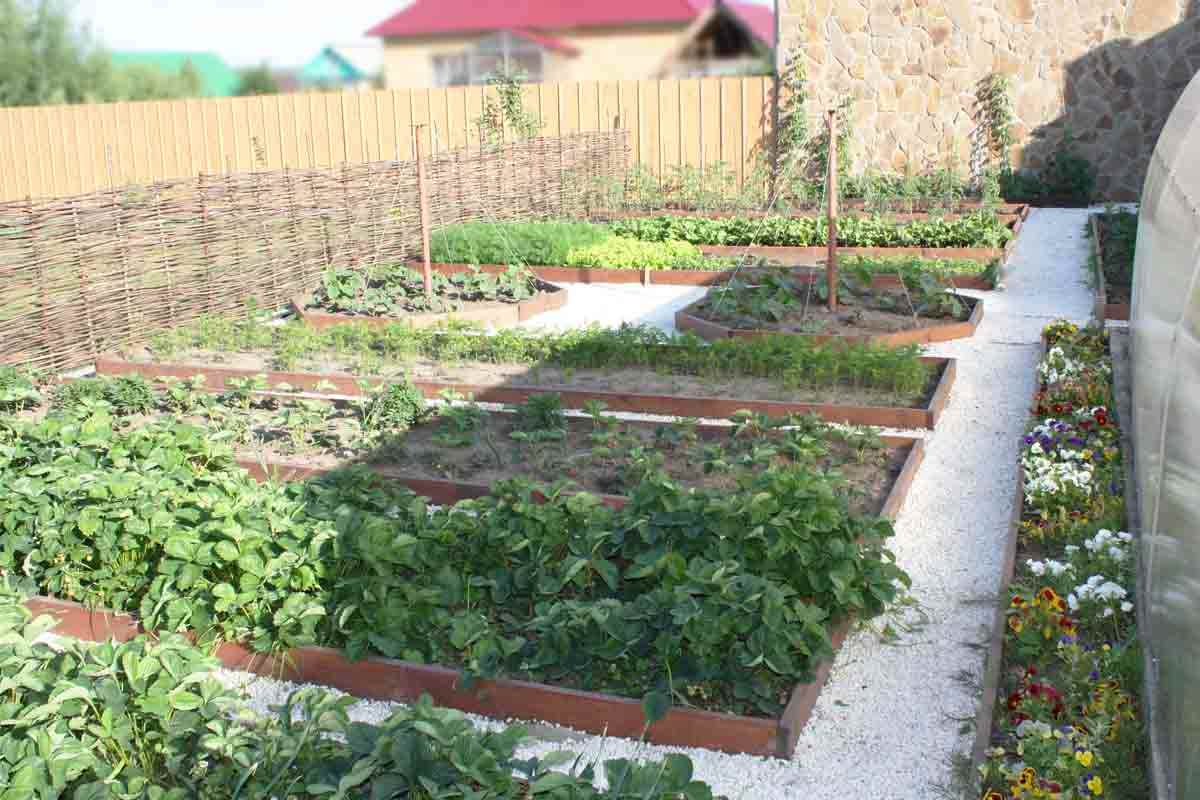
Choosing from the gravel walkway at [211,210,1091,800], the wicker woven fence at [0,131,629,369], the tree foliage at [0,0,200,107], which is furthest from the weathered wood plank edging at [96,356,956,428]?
the tree foliage at [0,0,200,107]

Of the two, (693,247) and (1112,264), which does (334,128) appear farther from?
(1112,264)

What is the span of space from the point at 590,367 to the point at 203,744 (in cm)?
529

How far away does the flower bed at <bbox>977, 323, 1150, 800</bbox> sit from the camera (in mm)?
3357

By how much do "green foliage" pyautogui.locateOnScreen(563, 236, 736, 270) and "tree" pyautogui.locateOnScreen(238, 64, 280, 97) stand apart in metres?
18.9

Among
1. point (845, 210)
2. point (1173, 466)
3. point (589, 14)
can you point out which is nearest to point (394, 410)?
point (589, 14)

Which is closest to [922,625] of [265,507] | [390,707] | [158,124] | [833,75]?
[390,707]

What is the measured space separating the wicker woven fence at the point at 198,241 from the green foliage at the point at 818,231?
210cm

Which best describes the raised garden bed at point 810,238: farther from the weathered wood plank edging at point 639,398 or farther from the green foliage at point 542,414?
the green foliage at point 542,414

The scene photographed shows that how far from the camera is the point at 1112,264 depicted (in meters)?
11.0

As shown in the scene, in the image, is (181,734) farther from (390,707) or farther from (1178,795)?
(1178,795)

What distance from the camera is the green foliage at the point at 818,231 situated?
12.5 metres

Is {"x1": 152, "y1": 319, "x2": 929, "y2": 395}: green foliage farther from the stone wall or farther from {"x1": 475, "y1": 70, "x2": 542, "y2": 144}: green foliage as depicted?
the stone wall

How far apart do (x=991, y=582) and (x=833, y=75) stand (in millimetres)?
13683

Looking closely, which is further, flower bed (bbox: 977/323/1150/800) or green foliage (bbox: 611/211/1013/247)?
green foliage (bbox: 611/211/1013/247)
